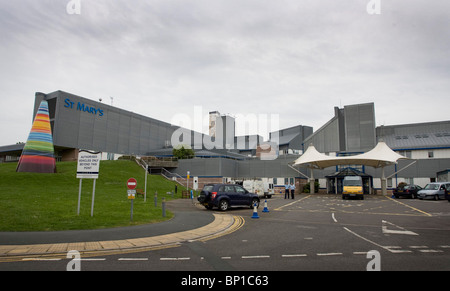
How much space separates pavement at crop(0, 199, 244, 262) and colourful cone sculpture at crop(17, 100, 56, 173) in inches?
995

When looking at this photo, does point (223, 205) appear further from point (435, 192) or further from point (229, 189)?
point (435, 192)

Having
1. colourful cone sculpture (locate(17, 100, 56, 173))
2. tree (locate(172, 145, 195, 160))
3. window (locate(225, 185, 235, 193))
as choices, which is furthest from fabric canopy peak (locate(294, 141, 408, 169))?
colourful cone sculpture (locate(17, 100, 56, 173))

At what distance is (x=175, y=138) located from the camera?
7662cm

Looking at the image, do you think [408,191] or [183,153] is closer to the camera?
[408,191]

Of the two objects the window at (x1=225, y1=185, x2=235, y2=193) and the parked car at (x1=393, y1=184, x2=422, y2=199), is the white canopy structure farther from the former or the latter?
the window at (x1=225, y1=185, x2=235, y2=193)

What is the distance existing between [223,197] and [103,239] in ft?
33.8

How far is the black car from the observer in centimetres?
1848

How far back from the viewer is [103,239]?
9.05 meters

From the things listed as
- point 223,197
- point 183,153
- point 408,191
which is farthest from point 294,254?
point 183,153

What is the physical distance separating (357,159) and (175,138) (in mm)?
47678

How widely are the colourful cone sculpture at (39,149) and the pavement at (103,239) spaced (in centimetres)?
2527
